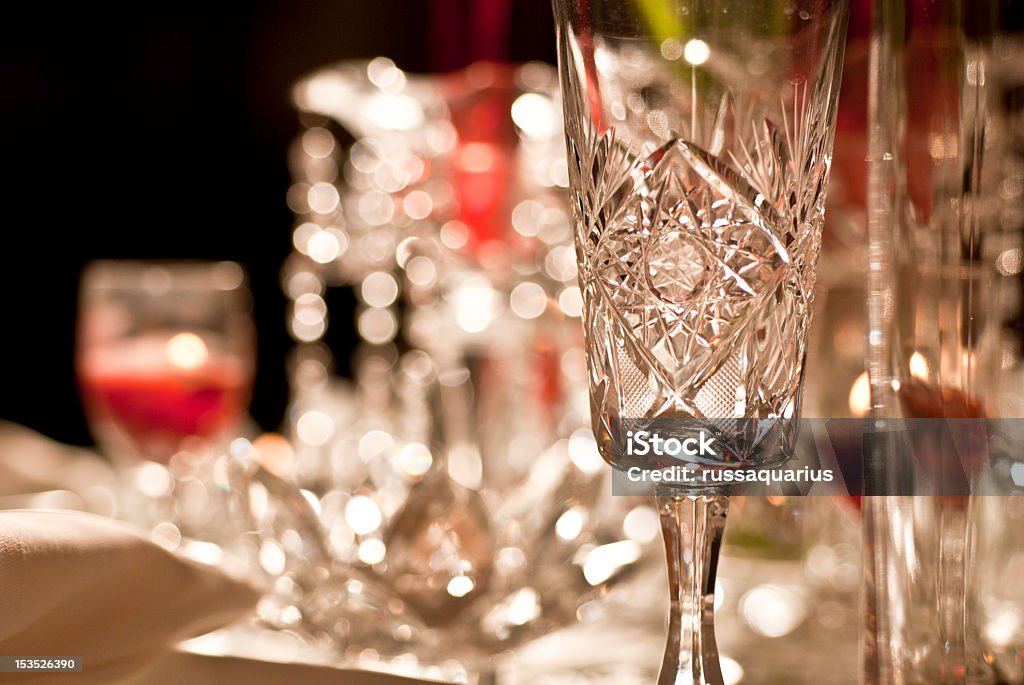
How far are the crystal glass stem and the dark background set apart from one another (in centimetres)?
265

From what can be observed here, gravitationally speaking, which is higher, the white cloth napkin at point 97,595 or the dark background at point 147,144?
the dark background at point 147,144

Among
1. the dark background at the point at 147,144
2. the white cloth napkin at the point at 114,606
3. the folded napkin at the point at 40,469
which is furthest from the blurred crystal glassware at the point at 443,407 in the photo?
the dark background at the point at 147,144

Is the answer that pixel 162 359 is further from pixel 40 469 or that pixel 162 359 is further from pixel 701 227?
pixel 701 227

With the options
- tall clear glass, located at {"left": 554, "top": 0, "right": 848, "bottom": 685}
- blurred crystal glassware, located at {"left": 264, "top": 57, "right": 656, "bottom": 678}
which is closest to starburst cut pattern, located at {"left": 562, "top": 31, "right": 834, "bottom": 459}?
tall clear glass, located at {"left": 554, "top": 0, "right": 848, "bottom": 685}

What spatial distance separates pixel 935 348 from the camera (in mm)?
341

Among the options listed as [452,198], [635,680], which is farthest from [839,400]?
[452,198]

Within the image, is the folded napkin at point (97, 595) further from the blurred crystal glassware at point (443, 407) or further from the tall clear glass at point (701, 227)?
the tall clear glass at point (701, 227)

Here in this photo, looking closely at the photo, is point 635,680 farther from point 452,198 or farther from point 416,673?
point 452,198

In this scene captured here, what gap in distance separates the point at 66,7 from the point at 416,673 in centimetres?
291

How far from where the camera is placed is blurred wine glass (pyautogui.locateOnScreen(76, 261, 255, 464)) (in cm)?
93

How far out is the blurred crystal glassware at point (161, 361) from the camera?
93 centimetres

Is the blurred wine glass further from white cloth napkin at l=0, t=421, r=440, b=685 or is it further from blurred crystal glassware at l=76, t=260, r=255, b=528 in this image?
white cloth napkin at l=0, t=421, r=440, b=685

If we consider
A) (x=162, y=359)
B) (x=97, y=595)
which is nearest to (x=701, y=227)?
(x=97, y=595)

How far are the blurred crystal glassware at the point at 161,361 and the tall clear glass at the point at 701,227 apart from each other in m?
0.64
